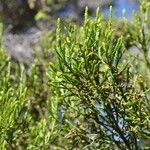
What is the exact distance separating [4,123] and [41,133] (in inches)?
23.7

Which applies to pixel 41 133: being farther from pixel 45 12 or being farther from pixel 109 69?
pixel 45 12

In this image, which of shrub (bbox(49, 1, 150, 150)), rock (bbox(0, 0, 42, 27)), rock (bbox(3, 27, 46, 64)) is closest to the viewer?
shrub (bbox(49, 1, 150, 150))

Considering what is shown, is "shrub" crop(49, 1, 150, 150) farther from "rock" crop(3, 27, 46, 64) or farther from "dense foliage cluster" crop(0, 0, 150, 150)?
"rock" crop(3, 27, 46, 64)

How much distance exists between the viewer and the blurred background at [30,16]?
9.42 m

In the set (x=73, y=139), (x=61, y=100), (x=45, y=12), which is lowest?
(x=73, y=139)

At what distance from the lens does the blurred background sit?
30.9 feet

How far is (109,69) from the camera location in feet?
12.6

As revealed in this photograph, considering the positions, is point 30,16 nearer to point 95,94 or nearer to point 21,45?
point 21,45

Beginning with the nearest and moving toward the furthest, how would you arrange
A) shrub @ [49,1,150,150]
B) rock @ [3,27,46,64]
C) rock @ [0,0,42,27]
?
shrub @ [49,1,150,150], rock @ [3,27,46,64], rock @ [0,0,42,27]

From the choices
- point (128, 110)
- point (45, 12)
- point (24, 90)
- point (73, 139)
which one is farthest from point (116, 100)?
point (45, 12)

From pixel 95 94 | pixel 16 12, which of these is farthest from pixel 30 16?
pixel 95 94

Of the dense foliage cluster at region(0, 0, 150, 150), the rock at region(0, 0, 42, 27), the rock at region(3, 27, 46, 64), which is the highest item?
the rock at region(0, 0, 42, 27)

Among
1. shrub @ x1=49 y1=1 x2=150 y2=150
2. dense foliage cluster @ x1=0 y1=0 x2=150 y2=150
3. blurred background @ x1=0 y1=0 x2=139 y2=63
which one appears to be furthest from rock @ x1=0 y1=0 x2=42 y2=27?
shrub @ x1=49 y1=1 x2=150 y2=150

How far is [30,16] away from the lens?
11258mm
